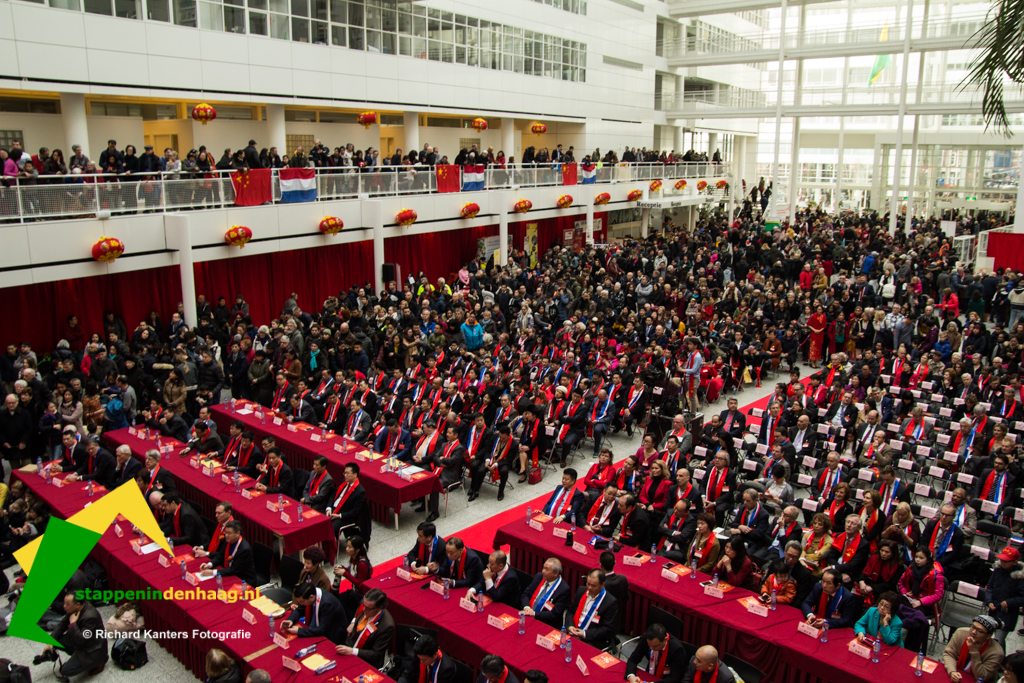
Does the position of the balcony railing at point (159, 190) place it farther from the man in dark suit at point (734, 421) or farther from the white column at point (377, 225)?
the man in dark suit at point (734, 421)

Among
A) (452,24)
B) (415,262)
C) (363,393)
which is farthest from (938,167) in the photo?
(363,393)

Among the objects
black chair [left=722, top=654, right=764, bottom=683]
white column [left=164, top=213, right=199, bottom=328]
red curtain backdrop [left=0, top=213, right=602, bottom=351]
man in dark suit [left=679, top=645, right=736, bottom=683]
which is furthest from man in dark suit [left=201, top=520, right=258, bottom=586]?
red curtain backdrop [left=0, top=213, right=602, bottom=351]

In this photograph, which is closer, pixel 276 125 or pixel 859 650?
pixel 859 650

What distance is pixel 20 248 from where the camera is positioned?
14.1 meters

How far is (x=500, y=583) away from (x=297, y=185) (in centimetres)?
1413

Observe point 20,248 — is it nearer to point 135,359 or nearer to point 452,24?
point 135,359

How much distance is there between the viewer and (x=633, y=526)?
30.2ft

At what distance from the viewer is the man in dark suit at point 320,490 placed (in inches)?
396

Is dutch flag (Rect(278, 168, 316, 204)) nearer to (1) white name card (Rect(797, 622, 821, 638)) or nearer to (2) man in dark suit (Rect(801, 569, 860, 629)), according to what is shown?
(2) man in dark suit (Rect(801, 569, 860, 629))

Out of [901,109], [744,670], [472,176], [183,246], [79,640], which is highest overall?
[901,109]

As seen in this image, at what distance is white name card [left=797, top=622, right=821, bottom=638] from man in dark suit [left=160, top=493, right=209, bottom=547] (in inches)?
267

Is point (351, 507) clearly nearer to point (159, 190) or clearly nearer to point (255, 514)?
point (255, 514)

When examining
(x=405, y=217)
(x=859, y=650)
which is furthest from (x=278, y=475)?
(x=405, y=217)

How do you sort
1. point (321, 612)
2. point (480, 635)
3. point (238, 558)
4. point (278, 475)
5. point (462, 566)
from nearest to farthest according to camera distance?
point (480, 635) < point (321, 612) < point (462, 566) < point (238, 558) < point (278, 475)
